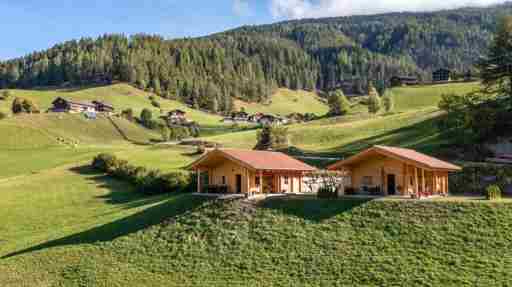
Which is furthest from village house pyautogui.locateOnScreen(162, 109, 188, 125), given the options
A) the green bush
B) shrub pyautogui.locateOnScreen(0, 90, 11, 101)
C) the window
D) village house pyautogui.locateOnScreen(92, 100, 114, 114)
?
the window

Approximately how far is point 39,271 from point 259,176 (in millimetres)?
16860

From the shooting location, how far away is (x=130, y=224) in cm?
4109

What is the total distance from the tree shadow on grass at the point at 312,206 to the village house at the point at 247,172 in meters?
4.56

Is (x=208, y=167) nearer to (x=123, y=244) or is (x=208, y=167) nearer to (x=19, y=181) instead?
(x=123, y=244)

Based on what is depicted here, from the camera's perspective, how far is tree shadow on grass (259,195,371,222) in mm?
36344

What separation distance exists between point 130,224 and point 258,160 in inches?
425

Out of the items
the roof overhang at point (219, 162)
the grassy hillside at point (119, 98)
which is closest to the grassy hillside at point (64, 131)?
the grassy hillside at point (119, 98)

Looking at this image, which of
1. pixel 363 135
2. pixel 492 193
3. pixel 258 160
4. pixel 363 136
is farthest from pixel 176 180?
pixel 363 135

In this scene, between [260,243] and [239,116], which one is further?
[239,116]

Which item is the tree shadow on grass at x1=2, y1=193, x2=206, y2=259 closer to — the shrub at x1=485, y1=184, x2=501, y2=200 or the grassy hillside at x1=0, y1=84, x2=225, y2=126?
the shrub at x1=485, y1=184, x2=501, y2=200

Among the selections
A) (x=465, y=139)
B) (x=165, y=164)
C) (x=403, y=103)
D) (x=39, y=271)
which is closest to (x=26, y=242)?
(x=39, y=271)

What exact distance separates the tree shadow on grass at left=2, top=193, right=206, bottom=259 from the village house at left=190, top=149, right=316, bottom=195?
335 centimetres

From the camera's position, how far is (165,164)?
7306 centimetres

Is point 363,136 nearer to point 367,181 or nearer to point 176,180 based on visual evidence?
point 176,180
